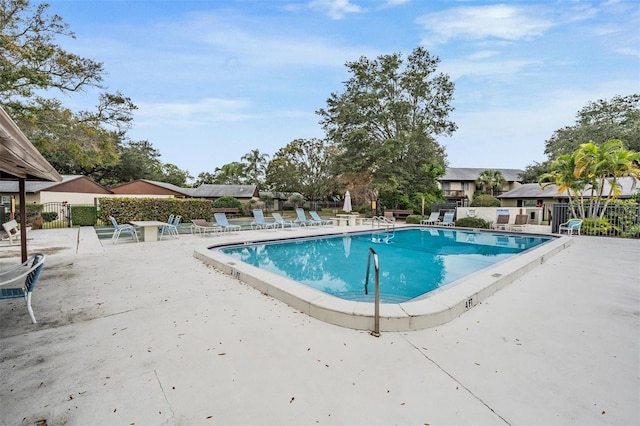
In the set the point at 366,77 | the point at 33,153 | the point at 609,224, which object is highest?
the point at 366,77

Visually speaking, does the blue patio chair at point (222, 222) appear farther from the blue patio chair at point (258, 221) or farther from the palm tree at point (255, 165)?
the palm tree at point (255, 165)

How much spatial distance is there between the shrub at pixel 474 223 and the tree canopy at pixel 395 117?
22.1ft

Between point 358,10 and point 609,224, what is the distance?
1350 centimetres

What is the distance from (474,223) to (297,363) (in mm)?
16132

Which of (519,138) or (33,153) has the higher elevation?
(519,138)

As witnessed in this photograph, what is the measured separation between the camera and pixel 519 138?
25500 mm

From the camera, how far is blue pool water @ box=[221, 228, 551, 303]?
6.46m

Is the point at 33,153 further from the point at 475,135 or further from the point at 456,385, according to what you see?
the point at 475,135

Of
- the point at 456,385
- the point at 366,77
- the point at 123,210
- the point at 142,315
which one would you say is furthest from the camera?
the point at 366,77

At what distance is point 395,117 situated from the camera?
2341cm

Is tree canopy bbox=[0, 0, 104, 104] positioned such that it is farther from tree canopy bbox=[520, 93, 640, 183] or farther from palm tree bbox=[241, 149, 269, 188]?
tree canopy bbox=[520, 93, 640, 183]

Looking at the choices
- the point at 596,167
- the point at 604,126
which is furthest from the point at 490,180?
the point at 596,167

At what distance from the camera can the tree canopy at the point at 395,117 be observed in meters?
23.0

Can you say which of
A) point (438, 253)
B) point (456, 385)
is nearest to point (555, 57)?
point (438, 253)
